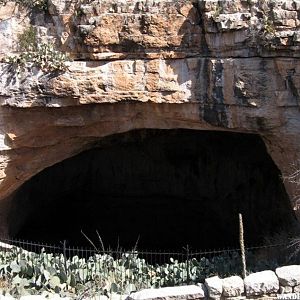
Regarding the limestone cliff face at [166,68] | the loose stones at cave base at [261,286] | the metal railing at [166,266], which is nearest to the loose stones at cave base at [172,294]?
the loose stones at cave base at [261,286]

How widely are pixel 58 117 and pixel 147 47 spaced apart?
7.22ft

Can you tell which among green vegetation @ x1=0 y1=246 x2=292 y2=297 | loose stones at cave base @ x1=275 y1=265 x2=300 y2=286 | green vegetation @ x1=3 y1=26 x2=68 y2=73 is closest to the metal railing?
green vegetation @ x1=0 y1=246 x2=292 y2=297

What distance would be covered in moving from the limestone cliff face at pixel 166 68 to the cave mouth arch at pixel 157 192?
4.09 m

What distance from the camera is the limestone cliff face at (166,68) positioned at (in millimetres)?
9078

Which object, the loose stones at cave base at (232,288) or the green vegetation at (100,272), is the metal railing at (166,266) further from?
the loose stones at cave base at (232,288)

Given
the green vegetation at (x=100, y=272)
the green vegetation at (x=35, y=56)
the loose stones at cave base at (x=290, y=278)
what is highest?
the green vegetation at (x=35, y=56)

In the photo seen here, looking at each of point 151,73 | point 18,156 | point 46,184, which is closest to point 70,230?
point 46,184

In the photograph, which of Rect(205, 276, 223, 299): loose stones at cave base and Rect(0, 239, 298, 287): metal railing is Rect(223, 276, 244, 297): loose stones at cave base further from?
Rect(0, 239, 298, 287): metal railing

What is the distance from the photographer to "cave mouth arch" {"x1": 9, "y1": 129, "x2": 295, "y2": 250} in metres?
14.6

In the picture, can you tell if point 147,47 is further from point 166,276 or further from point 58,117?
point 166,276

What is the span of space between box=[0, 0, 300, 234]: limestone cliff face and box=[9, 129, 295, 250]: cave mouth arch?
4.09 m

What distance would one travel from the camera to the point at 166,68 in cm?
955

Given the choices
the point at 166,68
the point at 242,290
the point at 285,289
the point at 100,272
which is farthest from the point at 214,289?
the point at 166,68

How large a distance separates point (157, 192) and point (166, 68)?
7296mm
